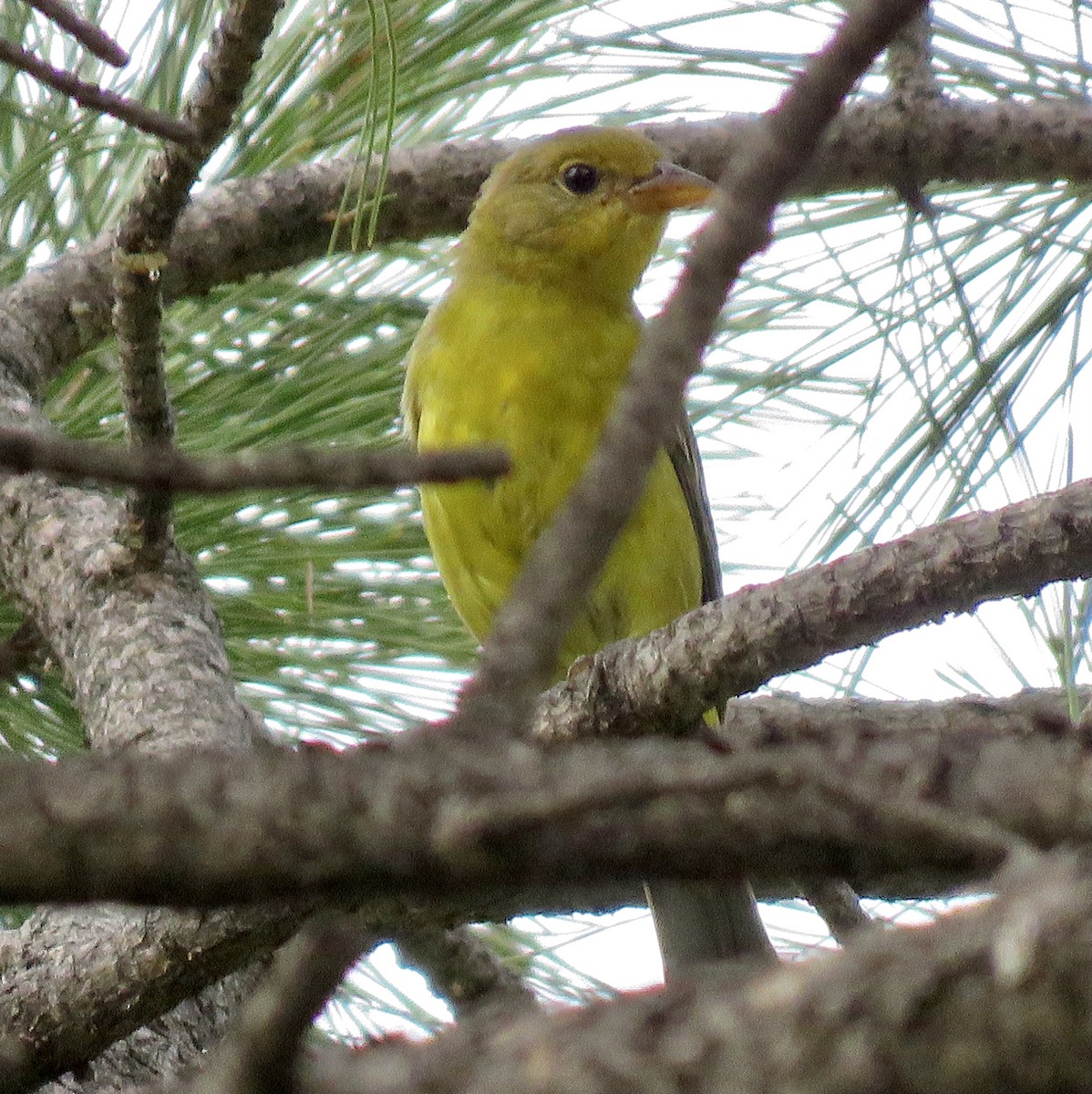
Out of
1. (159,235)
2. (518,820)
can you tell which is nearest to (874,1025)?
(518,820)

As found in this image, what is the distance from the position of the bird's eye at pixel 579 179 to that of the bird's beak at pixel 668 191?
172 mm

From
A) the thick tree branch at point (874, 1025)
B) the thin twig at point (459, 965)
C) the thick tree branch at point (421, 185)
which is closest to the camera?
the thick tree branch at point (874, 1025)

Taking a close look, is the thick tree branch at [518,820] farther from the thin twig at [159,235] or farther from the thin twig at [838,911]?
the thin twig at [838,911]

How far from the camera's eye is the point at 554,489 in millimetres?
3896

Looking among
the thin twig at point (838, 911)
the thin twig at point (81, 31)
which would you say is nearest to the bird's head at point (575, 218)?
the thin twig at point (838, 911)

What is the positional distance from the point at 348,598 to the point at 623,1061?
3403 millimetres

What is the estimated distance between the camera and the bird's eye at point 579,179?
454 centimetres

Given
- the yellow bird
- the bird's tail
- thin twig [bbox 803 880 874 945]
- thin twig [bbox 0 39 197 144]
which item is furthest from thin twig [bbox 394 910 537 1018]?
thin twig [bbox 0 39 197 144]

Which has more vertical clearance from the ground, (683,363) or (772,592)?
(772,592)

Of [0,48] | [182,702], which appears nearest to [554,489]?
[182,702]

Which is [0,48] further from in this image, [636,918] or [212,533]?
[636,918]

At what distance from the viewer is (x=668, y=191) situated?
422 centimetres

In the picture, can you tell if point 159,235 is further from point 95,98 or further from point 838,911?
point 838,911

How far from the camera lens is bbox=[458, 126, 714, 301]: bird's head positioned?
4.39m
